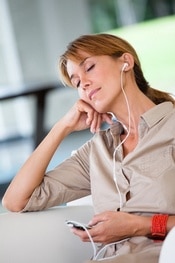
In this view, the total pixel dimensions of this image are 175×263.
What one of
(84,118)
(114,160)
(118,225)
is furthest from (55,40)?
(118,225)

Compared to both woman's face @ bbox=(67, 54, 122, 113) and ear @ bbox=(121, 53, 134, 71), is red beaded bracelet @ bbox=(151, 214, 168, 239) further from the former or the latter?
ear @ bbox=(121, 53, 134, 71)

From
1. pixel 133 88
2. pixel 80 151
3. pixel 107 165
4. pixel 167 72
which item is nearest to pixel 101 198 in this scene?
Answer: pixel 107 165

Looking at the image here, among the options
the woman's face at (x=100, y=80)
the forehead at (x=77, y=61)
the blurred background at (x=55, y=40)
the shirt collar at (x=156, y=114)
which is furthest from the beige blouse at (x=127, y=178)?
the blurred background at (x=55, y=40)

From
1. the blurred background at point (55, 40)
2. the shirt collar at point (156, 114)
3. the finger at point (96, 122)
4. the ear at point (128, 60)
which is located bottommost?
the blurred background at point (55, 40)

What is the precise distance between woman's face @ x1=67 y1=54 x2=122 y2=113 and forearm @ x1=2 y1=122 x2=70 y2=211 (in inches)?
7.6

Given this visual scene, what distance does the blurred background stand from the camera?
573 centimetres

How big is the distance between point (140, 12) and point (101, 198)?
4856 mm

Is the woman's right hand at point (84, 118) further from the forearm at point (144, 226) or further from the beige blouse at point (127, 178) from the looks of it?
the forearm at point (144, 226)

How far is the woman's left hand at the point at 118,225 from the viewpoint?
1438 mm

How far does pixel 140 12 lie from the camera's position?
616cm

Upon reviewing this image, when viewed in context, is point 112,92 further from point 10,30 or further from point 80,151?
point 10,30

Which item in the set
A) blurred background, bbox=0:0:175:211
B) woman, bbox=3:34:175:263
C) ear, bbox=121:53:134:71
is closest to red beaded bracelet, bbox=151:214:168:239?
woman, bbox=3:34:175:263

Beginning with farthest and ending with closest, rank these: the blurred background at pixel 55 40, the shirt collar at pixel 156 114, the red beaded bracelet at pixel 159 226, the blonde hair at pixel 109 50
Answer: the blurred background at pixel 55 40 < the blonde hair at pixel 109 50 < the shirt collar at pixel 156 114 < the red beaded bracelet at pixel 159 226

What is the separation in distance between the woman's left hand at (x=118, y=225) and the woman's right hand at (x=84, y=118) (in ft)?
1.22
